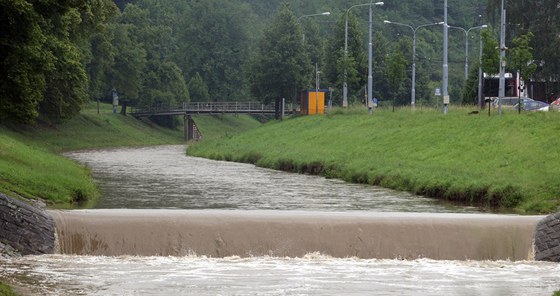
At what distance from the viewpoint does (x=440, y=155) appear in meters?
46.7

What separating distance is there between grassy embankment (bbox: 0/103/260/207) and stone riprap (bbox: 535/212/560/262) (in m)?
13.0

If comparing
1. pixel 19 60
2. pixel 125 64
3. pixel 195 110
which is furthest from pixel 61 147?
pixel 19 60

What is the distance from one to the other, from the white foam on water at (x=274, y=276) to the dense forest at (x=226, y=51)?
9.93 m

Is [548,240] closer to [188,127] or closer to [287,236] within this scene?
[287,236]

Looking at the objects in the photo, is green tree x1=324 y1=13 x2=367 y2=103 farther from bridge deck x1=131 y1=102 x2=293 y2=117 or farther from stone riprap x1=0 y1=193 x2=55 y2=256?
stone riprap x1=0 y1=193 x2=55 y2=256

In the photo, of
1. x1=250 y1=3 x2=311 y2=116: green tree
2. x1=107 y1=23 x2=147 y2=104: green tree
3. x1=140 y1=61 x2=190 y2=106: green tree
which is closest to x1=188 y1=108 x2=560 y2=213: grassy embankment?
x1=250 y1=3 x2=311 y2=116: green tree

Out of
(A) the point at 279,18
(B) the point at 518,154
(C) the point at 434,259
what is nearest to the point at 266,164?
(B) the point at 518,154

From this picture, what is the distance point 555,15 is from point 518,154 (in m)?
49.5

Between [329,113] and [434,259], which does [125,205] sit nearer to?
[434,259]

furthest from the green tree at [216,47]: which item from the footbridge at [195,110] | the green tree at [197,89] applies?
the footbridge at [195,110]

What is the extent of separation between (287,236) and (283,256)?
1.70 ft

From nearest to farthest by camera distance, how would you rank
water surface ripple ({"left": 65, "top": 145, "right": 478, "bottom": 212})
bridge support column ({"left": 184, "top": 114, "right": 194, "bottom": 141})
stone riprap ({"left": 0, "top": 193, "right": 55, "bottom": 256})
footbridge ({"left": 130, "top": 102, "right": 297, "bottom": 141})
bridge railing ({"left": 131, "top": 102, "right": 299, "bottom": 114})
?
stone riprap ({"left": 0, "top": 193, "right": 55, "bottom": 256}) → water surface ripple ({"left": 65, "top": 145, "right": 478, "bottom": 212}) → bridge support column ({"left": 184, "top": 114, "right": 194, "bottom": 141}) → footbridge ({"left": 130, "top": 102, "right": 297, "bottom": 141}) → bridge railing ({"left": 131, "top": 102, "right": 299, "bottom": 114})

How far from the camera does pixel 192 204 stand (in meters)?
34.0

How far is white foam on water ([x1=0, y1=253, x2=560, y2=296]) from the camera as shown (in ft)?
65.7
